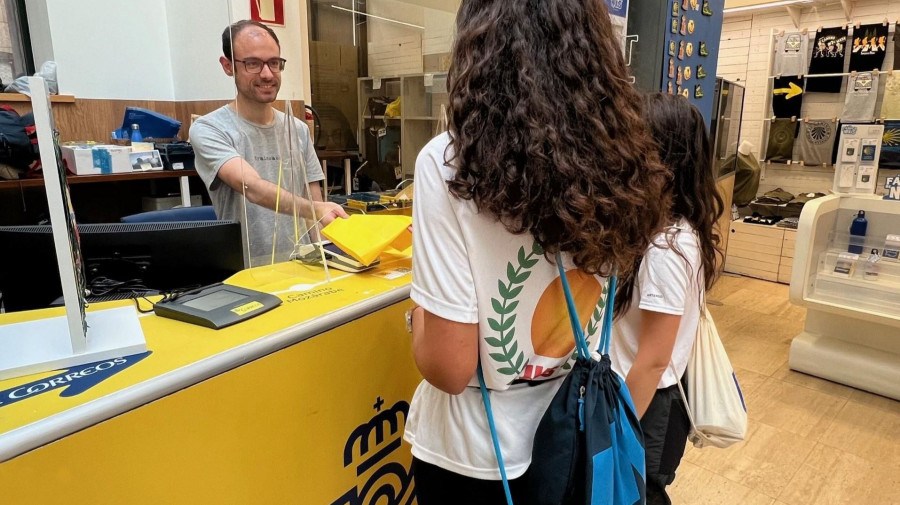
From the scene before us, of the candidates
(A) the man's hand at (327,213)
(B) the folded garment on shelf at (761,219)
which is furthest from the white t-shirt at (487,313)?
(B) the folded garment on shelf at (761,219)

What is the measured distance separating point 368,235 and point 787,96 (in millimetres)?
5468

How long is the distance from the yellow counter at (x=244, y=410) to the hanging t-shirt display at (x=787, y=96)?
5.40m

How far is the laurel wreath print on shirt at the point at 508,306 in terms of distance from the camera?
838mm

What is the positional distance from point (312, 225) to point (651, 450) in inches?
40.1

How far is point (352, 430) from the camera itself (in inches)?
48.1

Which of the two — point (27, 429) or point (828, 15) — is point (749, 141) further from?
point (27, 429)

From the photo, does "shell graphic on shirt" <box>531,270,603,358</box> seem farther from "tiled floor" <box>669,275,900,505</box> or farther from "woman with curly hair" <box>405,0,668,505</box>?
"tiled floor" <box>669,275,900,505</box>

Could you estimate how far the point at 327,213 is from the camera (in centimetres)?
155

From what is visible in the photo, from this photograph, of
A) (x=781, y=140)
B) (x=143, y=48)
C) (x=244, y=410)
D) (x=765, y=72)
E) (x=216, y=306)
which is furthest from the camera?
(x=765, y=72)

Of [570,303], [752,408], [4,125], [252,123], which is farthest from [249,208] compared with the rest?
[752,408]

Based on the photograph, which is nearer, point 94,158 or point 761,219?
point 94,158

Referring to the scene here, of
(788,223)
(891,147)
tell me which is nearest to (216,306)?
(788,223)

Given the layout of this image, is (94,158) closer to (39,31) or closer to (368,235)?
(39,31)

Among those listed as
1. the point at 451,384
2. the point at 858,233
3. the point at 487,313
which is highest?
the point at 487,313
